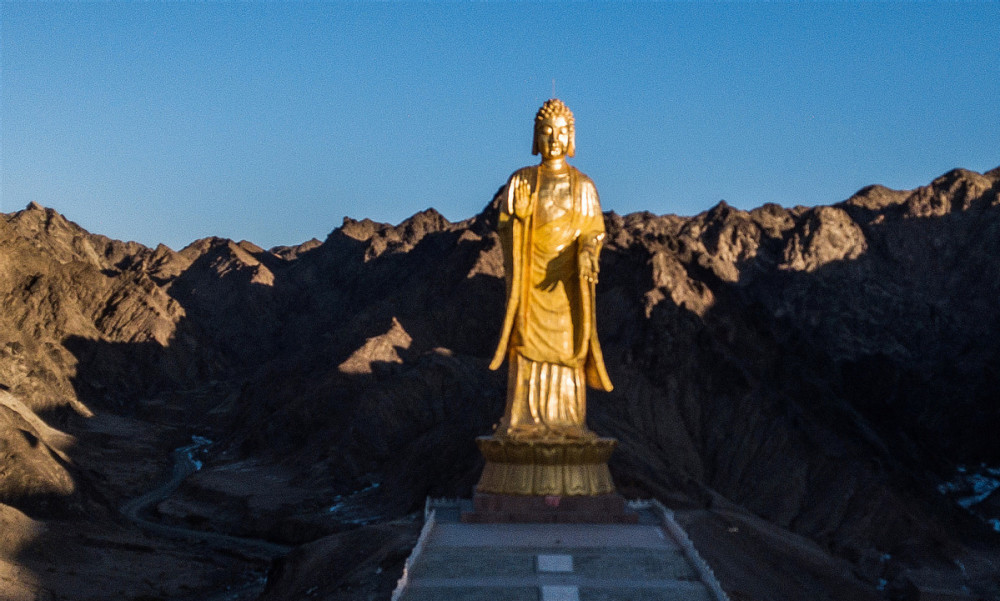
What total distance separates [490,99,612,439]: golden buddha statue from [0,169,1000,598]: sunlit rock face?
6.33m

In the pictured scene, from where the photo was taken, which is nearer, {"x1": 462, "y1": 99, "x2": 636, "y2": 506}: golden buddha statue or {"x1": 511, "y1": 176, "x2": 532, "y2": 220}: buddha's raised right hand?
{"x1": 462, "y1": 99, "x2": 636, "y2": 506}: golden buddha statue

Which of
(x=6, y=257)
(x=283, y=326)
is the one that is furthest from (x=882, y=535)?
(x=283, y=326)

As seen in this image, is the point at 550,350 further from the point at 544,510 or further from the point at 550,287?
the point at 544,510

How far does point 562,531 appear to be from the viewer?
1797 cm

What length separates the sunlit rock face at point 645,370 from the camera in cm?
4328

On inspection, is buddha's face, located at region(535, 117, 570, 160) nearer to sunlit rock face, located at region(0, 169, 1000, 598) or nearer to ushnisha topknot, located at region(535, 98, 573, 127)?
ushnisha topknot, located at region(535, 98, 573, 127)

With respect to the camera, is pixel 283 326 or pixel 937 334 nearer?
pixel 937 334

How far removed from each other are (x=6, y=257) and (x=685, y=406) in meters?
46.0

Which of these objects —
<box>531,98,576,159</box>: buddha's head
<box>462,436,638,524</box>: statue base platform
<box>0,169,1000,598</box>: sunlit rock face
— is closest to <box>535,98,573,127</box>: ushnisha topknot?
<box>531,98,576,159</box>: buddha's head

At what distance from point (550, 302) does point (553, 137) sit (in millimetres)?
2808

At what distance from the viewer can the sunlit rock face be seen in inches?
1704

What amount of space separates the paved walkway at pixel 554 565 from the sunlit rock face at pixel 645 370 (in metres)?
6.00

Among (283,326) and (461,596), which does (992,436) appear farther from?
(283,326)

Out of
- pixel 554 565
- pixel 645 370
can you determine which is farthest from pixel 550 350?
pixel 645 370
